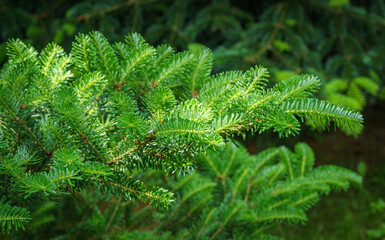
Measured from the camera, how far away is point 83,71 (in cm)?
78

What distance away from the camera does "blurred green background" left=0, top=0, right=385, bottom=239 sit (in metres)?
2.33

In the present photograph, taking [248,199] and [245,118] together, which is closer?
[245,118]

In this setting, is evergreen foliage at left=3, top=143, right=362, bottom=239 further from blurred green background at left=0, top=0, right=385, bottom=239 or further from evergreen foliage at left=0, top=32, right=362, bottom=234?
blurred green background at left=0, top=0, right=385, bottom=239

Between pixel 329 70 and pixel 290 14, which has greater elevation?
pixel 290 14

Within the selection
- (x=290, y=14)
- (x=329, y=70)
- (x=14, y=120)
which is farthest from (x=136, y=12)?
(x=14, y=120)

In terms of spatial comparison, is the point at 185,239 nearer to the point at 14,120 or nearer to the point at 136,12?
the point at 14,120

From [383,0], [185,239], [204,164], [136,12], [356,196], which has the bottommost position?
[356,196]

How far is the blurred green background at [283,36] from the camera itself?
2326 mm

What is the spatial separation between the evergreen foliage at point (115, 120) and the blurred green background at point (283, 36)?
4.73ft

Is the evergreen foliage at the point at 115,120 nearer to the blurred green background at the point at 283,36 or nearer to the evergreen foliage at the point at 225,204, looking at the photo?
the evergreen foliage at the point at 225,204

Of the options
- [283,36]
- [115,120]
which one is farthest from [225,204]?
[283,36]

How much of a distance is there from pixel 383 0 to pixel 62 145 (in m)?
3.03

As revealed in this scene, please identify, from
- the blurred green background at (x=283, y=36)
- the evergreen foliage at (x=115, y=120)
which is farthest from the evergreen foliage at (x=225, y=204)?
the blurred green background at (x=283, y=36)

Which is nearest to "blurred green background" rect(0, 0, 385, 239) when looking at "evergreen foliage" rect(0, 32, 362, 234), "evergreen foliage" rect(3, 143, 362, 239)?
"evergreen foliage" rect(3, 143, 362, 239)
